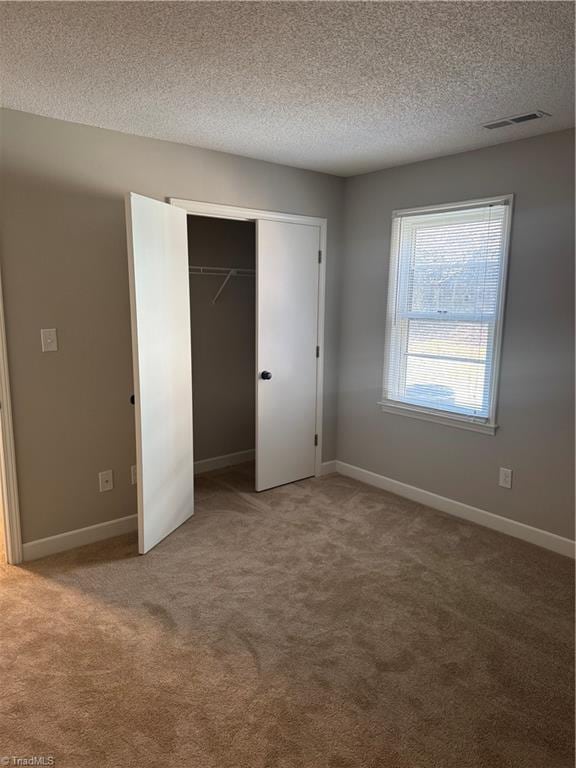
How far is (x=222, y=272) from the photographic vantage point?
15.1 feet

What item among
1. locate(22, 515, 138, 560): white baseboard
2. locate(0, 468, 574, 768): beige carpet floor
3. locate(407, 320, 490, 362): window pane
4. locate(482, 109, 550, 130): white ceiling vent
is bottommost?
locate(0, 468, 574, 768): beige carpet floor

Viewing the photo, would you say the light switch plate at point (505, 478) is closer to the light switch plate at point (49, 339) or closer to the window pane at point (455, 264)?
the window pane at point (455, 264)

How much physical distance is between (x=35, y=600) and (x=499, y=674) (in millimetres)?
2238

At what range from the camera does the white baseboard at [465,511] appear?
10.8 ft

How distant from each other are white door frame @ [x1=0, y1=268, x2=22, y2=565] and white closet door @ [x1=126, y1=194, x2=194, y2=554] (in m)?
0.68

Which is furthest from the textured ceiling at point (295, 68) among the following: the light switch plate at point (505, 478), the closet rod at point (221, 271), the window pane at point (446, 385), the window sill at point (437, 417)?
the light switch plate at point (505, 478)

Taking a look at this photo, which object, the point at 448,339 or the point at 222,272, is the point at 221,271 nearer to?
the point at 222,272

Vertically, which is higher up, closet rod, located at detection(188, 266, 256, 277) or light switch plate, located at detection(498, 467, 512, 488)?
closet rod, located at detection(188, 266, 256, 277)

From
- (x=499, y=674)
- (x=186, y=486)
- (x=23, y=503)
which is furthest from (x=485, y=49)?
(x=23, y=503)

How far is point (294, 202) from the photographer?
4129 millimetres

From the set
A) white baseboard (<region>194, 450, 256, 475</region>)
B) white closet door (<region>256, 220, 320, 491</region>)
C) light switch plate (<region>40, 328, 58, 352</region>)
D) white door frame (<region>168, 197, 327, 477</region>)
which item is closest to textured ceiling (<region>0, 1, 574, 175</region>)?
white door frame (<region>168, 197, 327, 477</region>)

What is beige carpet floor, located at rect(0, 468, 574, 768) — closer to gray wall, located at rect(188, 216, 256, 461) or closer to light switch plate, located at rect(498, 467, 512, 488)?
light switch plate, located at rect(498, 467, 512, 488)

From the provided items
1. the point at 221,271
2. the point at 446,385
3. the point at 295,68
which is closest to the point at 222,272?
the point at 221,271

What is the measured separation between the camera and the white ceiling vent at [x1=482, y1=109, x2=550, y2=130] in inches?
109
